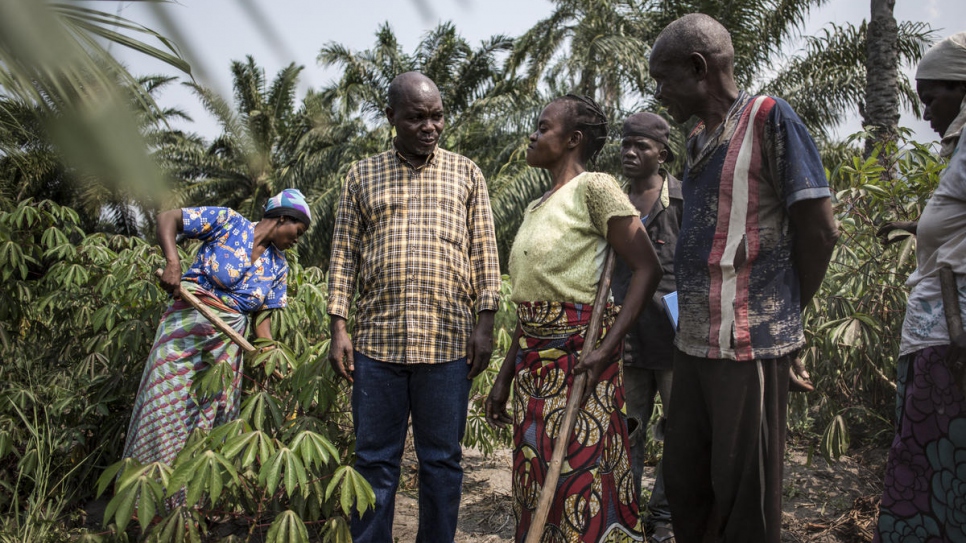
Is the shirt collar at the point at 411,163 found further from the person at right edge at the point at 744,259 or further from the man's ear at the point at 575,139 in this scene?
the person at right edge at the point at 744,259

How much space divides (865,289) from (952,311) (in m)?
1.51

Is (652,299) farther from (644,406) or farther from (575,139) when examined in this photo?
(575,139)

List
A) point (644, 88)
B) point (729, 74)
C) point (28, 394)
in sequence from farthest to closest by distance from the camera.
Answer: point (644, 88) → point (28, 394) → point (729, 74)

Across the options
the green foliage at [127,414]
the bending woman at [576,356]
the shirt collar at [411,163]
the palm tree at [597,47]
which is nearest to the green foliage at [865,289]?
the bending woman at [576,356]

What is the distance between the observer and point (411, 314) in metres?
2.04

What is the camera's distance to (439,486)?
2.08 m

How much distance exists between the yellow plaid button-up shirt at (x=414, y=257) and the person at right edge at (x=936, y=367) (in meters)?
1.11

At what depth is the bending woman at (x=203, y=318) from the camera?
2.58 metres

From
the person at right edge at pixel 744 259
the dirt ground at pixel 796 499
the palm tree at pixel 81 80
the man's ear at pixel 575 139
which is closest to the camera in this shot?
the palm tree at pixel 81 80

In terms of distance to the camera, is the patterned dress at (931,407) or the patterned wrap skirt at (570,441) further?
the patterned wrap skirt at (570,441)

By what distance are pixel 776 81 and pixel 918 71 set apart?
11.2 meters

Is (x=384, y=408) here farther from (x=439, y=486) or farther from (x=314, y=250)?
(x=314, y=250)

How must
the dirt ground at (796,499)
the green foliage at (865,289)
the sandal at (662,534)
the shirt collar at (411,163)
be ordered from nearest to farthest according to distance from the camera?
1. the shirt collar at (411,163)
2. the sandal at (662,534)
3. the green foliage at (865,289)
4. the dirt ground at (796,499)

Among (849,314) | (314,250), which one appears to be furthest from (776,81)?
(849,314)
